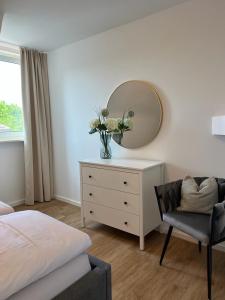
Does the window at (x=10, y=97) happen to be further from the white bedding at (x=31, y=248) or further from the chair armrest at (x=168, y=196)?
the chair armrest at (x=168, y=196)

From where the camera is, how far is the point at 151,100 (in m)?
2.55

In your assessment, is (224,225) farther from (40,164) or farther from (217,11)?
(40,164)

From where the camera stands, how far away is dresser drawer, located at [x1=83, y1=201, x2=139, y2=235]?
7.71 feet

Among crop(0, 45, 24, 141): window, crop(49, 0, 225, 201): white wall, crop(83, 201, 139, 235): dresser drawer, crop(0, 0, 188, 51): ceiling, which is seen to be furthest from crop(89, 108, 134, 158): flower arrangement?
crop(0, 45, 24, 141): window

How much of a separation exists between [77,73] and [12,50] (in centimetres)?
103

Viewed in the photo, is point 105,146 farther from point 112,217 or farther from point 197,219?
point 197,219

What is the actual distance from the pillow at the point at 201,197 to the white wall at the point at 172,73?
12.7 inches

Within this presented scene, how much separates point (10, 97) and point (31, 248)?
2.93 meters

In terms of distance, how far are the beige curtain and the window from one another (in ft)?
0.63

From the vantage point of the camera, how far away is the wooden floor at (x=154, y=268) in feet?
5.65

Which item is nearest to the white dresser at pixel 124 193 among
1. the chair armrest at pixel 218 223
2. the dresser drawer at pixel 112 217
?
the dresser drawer at pixel 112 217

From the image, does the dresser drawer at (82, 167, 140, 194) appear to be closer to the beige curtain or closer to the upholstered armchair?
the upholstered armchair

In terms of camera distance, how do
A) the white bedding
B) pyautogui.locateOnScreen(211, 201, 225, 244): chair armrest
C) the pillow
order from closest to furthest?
1. the white bedding
2. pyautogui.locateOnScreen(211, 201, 225, 244): chair armrest
3. the pillow

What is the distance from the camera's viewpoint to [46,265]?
3.49 ft
